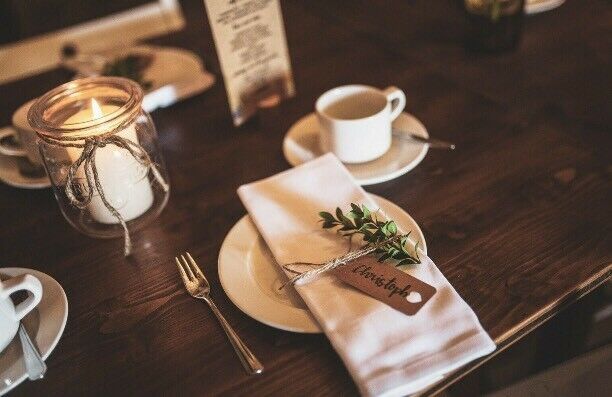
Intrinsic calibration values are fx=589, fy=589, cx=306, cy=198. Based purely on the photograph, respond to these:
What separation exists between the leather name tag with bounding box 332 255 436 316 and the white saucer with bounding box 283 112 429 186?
0.59 ft

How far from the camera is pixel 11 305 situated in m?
0.60

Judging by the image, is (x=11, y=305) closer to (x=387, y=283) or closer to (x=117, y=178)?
(x=117, y=178)

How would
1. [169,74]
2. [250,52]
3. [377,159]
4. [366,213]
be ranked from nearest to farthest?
1. [366,213]
2. [377,159]
3. [250,52]
4. [169,74]

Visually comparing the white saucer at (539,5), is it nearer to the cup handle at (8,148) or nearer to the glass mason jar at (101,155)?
the glass mason jar at (101,155)

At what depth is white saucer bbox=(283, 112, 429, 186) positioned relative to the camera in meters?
0.78

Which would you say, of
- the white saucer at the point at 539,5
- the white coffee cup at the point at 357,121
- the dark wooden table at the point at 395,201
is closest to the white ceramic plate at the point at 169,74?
the dark wooden table at the point at 395,201

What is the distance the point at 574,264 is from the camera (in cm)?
63

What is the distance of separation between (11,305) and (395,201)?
1.49 feet

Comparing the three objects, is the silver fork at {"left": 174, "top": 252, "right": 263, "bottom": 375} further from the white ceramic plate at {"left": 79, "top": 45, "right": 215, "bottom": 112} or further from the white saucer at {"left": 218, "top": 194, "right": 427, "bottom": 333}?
the white ceramic plate at {"left": 79, "top": 45, "right": 215, "bottom": 112}

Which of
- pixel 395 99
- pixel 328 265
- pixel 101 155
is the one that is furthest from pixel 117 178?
pixel 395 99

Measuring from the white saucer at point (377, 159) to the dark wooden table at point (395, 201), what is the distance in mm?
17

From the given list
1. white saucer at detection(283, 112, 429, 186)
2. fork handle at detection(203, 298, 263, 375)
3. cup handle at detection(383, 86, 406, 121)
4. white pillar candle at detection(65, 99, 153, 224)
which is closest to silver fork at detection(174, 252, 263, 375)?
fork handle at detection(203, 298, 263, 375)

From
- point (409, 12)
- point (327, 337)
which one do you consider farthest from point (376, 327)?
point (409, 12)

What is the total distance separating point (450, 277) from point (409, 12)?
757 mm
